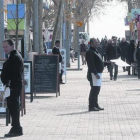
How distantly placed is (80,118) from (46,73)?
17.0ft

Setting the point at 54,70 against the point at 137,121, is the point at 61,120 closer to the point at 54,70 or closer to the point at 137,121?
the point at 137,121

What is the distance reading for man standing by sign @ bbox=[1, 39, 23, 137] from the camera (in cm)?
1149

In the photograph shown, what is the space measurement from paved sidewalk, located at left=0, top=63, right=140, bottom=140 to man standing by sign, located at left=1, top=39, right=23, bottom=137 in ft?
0.87

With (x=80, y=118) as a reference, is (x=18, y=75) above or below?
above

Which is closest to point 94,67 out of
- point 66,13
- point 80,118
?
point 80,118

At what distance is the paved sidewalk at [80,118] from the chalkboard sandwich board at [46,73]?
0.32 m

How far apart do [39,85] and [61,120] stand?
550 centimetres

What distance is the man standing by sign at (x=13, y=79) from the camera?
11.5m

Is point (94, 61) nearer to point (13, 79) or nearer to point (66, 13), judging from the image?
point (13, 79)

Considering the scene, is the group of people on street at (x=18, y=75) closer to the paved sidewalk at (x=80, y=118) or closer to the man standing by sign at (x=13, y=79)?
the man standing by sign at (x=13, y=79)

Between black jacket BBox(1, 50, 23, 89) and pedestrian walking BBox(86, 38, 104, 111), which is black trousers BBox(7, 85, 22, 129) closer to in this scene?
black jacket BBox(1, 50, 23, 89)

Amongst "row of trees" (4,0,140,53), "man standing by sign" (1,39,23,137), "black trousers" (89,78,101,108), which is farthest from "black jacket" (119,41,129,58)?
"man standing by sign" (1,39,23,137)

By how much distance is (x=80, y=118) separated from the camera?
14172mm

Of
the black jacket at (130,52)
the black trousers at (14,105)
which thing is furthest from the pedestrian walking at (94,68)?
the black jacket at (130,52)
